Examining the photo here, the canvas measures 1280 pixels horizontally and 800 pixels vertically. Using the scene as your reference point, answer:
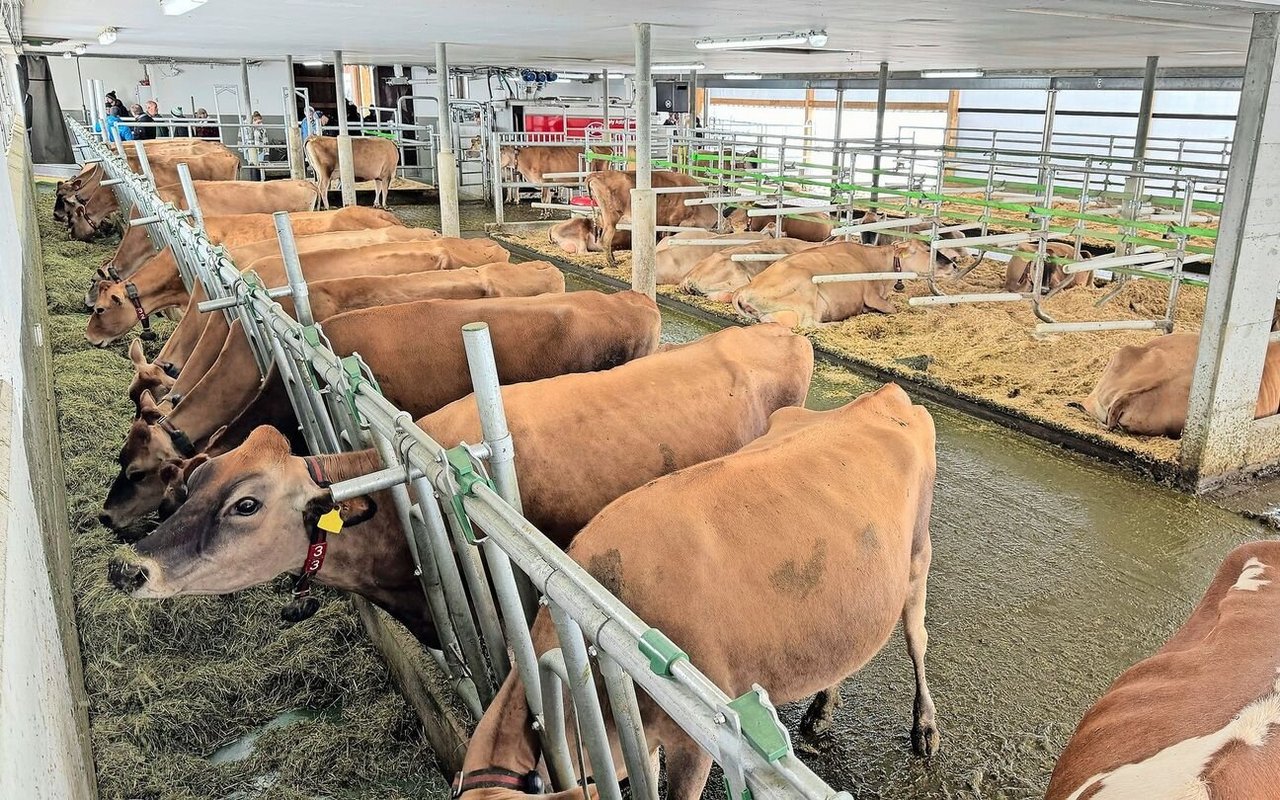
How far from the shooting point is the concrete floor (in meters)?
3.63

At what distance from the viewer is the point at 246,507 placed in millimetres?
3205

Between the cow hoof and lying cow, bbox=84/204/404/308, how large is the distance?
24.4 ft

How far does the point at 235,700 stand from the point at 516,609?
7.25 ft

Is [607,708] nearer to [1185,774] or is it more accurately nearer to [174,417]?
[1185,774]

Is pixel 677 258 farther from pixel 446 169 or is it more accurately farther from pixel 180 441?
pixel 180 441

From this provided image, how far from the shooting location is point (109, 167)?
12461mm

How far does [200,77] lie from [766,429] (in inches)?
1172

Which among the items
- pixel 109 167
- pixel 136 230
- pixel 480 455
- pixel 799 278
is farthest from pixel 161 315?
pixel 480 455

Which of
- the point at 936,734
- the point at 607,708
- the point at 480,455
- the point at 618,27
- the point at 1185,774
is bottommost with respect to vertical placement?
the point at 936,734

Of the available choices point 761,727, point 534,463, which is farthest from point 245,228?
point 761,727

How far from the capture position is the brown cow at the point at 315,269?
7.34m

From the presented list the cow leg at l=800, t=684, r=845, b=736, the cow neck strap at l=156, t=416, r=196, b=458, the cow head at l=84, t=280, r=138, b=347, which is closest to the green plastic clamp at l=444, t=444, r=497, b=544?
the cow leg at l=800, t=684, r=845, b=736

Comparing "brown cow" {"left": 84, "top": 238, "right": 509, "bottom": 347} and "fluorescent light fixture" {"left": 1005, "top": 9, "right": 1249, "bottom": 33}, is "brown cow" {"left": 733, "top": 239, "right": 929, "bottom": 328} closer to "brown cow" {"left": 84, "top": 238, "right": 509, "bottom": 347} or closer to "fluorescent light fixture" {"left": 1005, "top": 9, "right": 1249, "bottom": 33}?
"brown cow" {"left": 84, "top": 238, "right": 509, "bottom": 347}

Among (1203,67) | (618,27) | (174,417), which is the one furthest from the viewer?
(1203,67)
